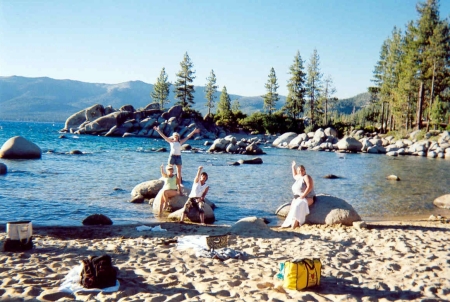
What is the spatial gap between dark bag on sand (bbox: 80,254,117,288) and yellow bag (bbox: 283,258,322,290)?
229 centimetres

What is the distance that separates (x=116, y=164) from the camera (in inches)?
955

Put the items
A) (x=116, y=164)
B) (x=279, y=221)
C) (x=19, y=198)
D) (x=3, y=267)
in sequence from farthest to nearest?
(x=116, y=164) < (x=19, y=198) < (x=279, y=221) < (x=3, y=267)

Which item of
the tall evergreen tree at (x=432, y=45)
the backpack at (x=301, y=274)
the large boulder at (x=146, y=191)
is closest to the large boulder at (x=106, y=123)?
the tall evergreen tree at (x=432, y=45)

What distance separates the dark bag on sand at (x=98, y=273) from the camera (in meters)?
4.92

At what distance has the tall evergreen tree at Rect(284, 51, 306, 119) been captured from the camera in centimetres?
7038

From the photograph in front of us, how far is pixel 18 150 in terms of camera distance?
24.7 m

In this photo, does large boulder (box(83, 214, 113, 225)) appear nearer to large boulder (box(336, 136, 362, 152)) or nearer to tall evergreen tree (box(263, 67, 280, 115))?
large boulder (box(336, 136, 362, 152))

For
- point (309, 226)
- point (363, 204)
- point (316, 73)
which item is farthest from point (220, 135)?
point (309, 226)

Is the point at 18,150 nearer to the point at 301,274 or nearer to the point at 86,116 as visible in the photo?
A: the point at 301,274

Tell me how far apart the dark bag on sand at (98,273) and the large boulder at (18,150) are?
2264 centimetres

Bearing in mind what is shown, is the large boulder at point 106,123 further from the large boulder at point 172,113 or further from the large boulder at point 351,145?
the large boulder at point 351,145

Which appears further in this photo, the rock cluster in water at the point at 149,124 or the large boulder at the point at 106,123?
the large boulder at the point at 106,123

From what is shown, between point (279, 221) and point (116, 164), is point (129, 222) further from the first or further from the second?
point (116, 164)

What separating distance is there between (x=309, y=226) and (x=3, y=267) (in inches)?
261
